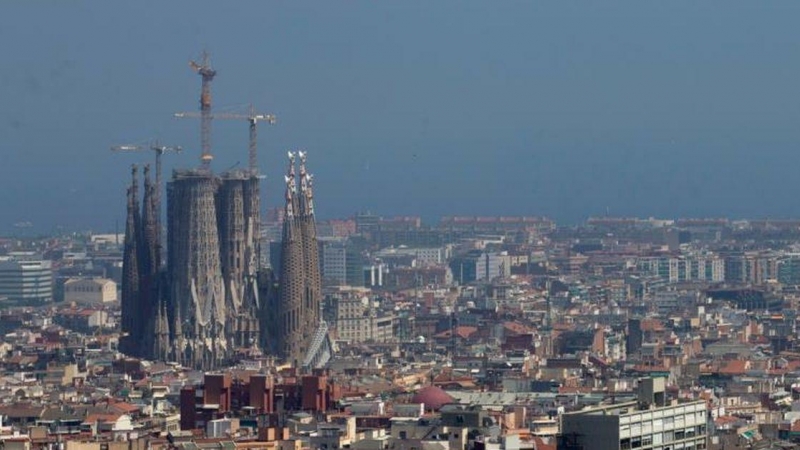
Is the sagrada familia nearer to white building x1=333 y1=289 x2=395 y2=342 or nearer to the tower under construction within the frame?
the tower under construction

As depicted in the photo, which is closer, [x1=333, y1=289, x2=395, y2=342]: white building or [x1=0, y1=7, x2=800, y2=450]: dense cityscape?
[x1=0, y1=7, x2=800, y2=450]: dense cityscape

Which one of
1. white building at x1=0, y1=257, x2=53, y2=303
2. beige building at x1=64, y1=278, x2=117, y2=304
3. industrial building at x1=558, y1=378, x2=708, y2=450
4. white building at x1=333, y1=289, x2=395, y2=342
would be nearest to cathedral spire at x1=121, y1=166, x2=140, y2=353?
white building at x1=333, y1=289, x2=395, y2=342

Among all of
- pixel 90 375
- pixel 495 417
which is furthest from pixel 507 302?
pixel 495 417

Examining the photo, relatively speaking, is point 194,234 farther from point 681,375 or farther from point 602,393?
point 602,393

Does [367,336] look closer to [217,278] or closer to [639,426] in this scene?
[217,278]

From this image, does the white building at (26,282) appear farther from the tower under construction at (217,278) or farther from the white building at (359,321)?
the tower under construction at (217,278)

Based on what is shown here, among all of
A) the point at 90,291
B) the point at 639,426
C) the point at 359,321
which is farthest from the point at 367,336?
the point at 639,426
